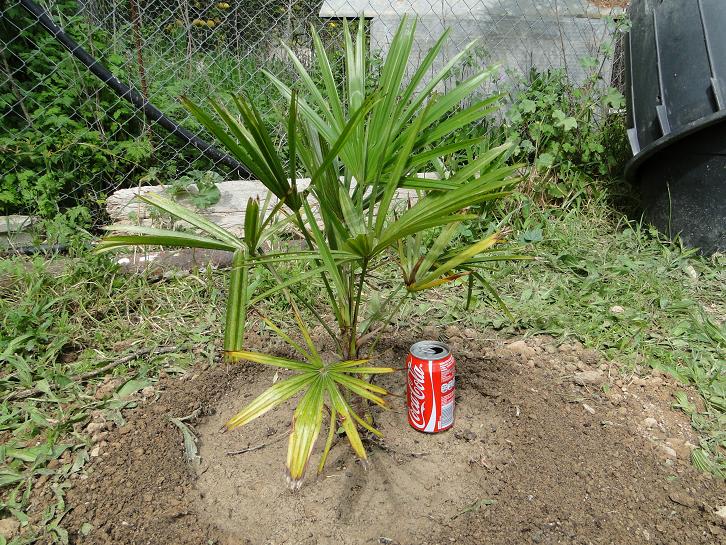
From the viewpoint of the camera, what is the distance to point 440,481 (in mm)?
1677

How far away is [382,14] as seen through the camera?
3922mm

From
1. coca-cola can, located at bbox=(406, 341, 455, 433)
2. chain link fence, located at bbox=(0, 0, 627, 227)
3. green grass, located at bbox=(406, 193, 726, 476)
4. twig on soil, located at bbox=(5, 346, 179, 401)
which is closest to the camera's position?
coca-cola can, located at bbox=(406, 341, 455, 433)

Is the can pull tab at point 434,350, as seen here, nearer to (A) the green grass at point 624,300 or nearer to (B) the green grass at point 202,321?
(B) the green grass at point 202,321

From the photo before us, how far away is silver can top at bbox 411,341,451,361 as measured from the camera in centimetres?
167

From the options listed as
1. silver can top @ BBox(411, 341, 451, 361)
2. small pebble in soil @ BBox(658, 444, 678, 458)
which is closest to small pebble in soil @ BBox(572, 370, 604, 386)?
small pebble in soil @ BBox(658, 444, 678, 458)

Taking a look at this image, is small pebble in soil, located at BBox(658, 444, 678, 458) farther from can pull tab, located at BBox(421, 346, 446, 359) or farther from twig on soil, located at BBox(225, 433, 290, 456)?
twig on soil, located at BBox(225, 433, 290, 456)

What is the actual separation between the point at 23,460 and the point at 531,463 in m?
1.52

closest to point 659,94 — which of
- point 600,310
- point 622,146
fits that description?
point 622,146

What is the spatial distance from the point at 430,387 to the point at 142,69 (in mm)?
2552

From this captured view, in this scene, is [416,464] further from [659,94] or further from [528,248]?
[659,94]

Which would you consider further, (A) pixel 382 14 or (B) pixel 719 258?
(A) pixel 382 14

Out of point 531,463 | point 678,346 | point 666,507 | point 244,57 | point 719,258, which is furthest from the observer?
point 244,57

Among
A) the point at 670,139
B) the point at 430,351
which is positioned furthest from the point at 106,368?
the point at 670,139

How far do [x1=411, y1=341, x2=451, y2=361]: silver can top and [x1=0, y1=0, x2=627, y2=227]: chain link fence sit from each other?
1.17 metres
